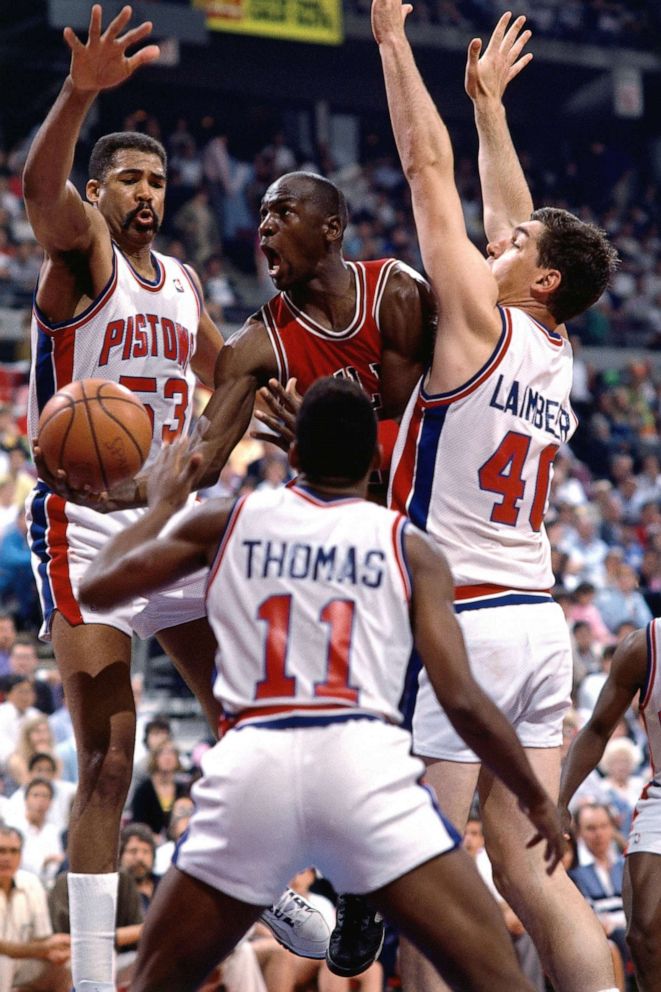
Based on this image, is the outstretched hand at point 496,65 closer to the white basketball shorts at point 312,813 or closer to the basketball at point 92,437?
the basketball at point 92,437

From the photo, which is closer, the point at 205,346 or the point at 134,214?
the point at 134,214

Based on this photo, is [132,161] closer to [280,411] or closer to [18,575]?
[280,411]

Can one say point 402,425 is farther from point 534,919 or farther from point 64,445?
point 534,919

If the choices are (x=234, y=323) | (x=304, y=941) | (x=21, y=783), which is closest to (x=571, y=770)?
(x=304, y=941)

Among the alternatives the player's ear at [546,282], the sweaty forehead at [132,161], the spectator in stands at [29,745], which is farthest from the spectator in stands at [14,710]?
the player's ear at [546,282]

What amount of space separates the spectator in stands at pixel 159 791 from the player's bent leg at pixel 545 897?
4807 mm

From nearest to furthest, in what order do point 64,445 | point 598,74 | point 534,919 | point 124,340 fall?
point 64,445
point 534,919
point 124,340
point 598,74

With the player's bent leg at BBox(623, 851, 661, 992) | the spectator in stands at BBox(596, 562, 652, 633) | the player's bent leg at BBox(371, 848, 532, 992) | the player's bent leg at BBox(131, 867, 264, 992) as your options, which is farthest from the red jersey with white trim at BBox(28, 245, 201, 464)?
the spectator in stands at BBox(596, 562, 652, 633)

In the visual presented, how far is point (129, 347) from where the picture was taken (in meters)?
5.18

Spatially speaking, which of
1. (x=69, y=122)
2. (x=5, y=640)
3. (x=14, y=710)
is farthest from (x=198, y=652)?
(x=5, y=640)

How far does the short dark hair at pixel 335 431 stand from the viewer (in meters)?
3.68

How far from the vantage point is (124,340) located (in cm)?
517

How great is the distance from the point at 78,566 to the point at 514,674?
1641 mm

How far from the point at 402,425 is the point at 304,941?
198cm
